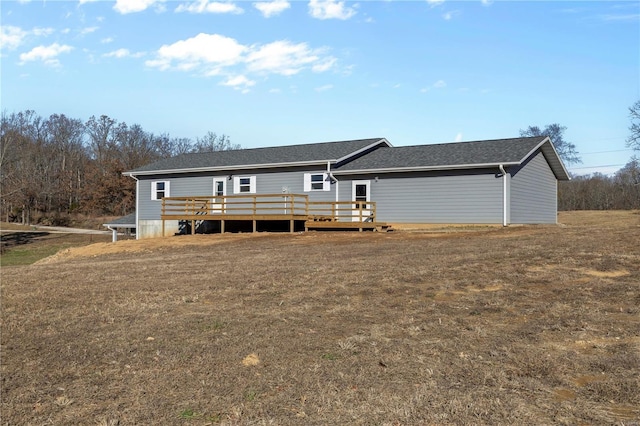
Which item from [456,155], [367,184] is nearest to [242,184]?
[367,184]

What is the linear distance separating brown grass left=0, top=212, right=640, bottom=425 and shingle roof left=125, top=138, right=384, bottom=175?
15197 millimetres

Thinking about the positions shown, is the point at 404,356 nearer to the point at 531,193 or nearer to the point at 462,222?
the point at 462,222

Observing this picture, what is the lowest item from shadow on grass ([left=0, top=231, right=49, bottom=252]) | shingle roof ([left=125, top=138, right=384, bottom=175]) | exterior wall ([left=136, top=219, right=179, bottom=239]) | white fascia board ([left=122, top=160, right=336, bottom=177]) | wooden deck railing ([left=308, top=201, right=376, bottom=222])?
shadow on grass ([left=0, top=231, right=49, bottom=252])

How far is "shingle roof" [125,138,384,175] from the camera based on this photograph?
1032 inches

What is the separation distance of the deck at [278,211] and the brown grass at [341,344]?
38.0 ft

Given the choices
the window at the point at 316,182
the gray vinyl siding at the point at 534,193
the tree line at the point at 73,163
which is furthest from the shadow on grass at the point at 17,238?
the gray vinyl siding at the point at 534,193

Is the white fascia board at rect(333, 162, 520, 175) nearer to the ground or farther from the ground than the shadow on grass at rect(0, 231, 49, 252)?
farther from the ground

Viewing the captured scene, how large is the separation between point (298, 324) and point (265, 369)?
5.08ft

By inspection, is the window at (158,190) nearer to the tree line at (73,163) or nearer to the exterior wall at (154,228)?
the exterior wall at (154,228)

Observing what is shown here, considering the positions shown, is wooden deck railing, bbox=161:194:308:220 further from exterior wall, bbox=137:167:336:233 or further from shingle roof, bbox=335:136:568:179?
shingle roof, bbox=335:136:568:179

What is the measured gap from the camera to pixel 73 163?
2803 inches

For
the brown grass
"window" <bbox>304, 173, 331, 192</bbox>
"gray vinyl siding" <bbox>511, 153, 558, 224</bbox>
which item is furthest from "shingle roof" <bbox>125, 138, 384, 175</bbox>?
the brown grass

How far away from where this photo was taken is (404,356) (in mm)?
5598

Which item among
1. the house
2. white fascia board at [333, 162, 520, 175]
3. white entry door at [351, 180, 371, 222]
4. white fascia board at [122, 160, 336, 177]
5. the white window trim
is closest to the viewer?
white fascia board at [333, 162, 520, 175]
